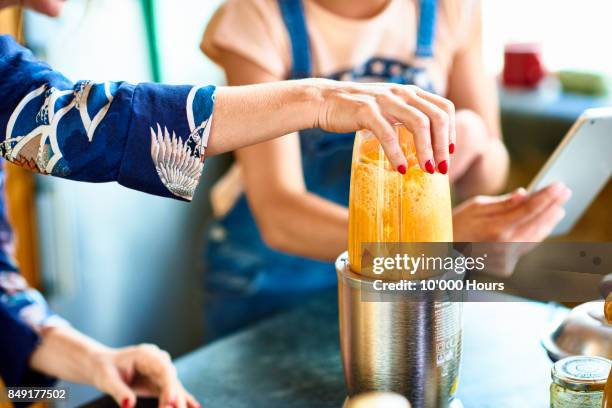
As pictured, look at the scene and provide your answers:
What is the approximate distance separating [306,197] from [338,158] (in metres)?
0.16

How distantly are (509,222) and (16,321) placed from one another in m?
0.75

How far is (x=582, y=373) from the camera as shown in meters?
0.87

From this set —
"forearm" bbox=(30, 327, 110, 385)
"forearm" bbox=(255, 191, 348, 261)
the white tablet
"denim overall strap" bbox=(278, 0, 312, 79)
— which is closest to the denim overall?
"denim overall strap" bbox=(278, 0, 312, 79)

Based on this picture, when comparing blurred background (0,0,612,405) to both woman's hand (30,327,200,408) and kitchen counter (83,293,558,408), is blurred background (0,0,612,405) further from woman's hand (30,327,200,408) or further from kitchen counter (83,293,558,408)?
kitchen counter (83,293,558,408)

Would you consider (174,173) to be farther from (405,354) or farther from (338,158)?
(338,158)

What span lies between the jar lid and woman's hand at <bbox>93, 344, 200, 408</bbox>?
456mm

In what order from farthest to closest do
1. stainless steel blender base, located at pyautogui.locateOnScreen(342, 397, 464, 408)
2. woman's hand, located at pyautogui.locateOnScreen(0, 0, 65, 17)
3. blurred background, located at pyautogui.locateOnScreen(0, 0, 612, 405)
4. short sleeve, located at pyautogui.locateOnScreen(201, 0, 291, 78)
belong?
blurred background, located at pyautogui.locateOnScreen(0, 0, 612, 405), short sleeve, located at pyautogui.locateOnScreen(201, 0, 291, 78), woman's hand, located at pyautogui.locateOnScreen(0, 0, 65, 17), stainless steel blender base, located at pyautogui.locateOnScreen(342, 397, 464, 408)

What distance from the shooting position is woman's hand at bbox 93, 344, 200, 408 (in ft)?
3.41

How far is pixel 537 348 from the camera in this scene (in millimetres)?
1164

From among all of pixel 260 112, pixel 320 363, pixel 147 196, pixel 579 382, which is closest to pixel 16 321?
pixel 320 363

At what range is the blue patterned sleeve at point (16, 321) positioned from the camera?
1.19m

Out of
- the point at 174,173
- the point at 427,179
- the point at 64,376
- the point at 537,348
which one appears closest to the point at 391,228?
the point at 427,179

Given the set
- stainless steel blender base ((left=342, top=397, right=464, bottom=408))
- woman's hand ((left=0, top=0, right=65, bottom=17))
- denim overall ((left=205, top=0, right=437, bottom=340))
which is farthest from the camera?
denim overall ((left=205, top=0, right=437, bottom=340))

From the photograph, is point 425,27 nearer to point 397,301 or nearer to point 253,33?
point 253,33
